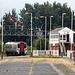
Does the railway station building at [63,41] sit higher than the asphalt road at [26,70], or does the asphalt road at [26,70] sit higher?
the railway station building at [63,41]

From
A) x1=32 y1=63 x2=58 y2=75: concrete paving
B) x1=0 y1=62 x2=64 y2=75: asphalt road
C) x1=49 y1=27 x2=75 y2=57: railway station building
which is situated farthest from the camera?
x1=49 y1=27 x2=75 y2=57: railway station building

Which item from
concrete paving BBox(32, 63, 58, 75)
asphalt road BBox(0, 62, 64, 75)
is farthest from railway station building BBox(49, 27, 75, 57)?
asphalt road BBox(0, 62, 64, 75)

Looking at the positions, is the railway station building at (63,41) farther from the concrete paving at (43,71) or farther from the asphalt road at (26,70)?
the asphalt road at (26,70)

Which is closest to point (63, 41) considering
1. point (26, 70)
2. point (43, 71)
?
point (26, 70)

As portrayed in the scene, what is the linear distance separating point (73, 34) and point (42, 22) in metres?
45.6

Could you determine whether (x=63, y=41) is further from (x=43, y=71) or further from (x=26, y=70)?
(x=43, y=71)

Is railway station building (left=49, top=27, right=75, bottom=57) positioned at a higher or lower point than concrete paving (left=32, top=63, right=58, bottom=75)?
higher

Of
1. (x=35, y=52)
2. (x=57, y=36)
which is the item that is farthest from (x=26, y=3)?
(x=35, y=52)

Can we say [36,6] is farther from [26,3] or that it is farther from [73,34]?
[73,34]

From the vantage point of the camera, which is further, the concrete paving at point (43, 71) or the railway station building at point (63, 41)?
the railway station building at point (63, 41)

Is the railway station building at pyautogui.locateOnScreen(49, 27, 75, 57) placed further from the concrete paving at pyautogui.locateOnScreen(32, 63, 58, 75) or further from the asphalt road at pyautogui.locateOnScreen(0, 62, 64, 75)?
the asphalt road at pyautogui.locateOnScreen(0, 62, 64, 75)

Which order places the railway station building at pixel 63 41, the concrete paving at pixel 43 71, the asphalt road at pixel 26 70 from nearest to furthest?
the asphalt road at pixel 26 70 → the concrete paving at pixel 43 71 → the railway station building at pixel 63 41

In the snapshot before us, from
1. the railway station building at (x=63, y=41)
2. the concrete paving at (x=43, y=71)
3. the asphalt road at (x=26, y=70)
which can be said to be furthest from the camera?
the railway station building at (x=63, y=41)

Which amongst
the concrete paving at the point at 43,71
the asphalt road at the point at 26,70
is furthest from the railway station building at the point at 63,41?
the asphalt road at the point at 26,70
